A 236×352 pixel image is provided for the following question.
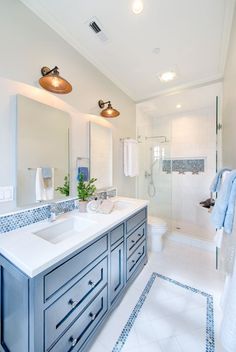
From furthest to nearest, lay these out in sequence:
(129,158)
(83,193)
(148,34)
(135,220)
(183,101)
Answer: (183,101) → (129,158) → (135,220) → (83,193) → (148,34)

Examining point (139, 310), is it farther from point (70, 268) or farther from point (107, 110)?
point (107, 110)

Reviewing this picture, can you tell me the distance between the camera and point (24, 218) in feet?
4.14

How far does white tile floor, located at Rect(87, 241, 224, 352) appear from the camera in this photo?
1.19 m

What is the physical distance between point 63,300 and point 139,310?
3.06 feet

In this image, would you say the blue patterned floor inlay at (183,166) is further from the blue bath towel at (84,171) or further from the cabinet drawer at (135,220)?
the blue bath towel at (84,171)

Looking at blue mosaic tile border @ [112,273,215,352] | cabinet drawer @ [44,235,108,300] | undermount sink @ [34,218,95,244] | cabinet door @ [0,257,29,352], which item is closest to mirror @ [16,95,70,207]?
undermount sink @ [34,218,95,244]

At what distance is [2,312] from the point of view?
40.3 inches

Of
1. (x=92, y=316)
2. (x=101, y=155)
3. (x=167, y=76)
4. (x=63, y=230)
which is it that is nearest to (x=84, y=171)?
(x=101, y=155)

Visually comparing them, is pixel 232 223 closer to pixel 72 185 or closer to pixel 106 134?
pixel 72 185

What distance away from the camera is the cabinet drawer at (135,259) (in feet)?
5.58

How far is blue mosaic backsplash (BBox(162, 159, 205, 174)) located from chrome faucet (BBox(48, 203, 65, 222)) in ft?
7.81

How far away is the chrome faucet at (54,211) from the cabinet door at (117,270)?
606mm

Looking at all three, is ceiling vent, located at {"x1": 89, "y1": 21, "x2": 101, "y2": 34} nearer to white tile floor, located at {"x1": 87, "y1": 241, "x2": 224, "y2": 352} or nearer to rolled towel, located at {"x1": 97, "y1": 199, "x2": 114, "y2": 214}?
rolled towel, located at {"x1": 97, "y1": 199, "x2": 114, "y2": 214}

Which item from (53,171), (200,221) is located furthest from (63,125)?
(200,221)
